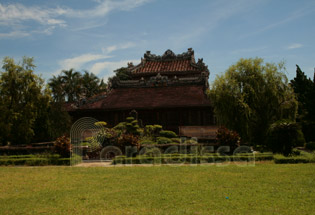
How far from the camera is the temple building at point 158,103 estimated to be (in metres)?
27.6

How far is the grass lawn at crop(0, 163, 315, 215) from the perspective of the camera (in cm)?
655

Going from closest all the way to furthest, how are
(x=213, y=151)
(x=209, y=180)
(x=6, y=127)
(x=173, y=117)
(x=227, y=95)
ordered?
(x=209, y=180)
(x=213, y=151)
(x=227, y=95)
(x=6, y=127)
(x=173, y=117)

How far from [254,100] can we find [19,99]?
1705 centimetres

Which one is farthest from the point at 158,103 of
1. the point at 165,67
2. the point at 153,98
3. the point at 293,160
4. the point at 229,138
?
the point at 293,160

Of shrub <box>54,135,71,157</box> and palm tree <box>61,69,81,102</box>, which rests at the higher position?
palm tree <box>61,69,81,102</box>

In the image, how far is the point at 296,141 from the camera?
1582 centimetres

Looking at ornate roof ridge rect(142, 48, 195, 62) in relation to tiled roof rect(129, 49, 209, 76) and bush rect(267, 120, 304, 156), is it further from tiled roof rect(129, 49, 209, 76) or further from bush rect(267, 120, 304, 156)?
bush rect(267, 120, 304, 156)

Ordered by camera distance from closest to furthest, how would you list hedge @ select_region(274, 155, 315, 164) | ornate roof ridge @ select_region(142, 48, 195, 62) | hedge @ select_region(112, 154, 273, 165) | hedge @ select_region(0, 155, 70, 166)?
hedge @ select_region(274, 155, 315, 164), hedge @ select_region(112, 154, 273, 165), hedge @ select_region(0, 155, 70, 166), ornate roof ridge @ select_region(142, 48, 195, 62)

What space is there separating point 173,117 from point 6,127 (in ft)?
43.7

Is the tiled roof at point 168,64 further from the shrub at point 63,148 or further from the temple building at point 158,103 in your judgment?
the shrub at point 63,148

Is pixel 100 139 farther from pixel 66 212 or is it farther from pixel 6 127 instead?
pixel 66 212

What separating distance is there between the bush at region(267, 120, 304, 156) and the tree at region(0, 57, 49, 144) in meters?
16.9

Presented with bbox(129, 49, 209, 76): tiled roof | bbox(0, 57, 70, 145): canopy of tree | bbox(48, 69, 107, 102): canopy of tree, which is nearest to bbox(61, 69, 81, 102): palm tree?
bbox(48, 69, 107, 102): canopy of tree

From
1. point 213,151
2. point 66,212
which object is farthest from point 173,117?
point 66,212
